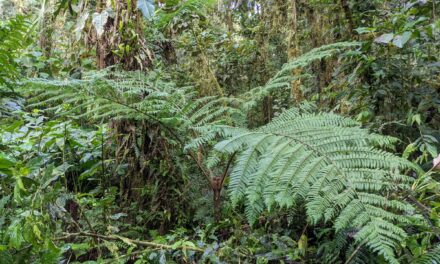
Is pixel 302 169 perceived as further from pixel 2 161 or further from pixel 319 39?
pixel 319 39

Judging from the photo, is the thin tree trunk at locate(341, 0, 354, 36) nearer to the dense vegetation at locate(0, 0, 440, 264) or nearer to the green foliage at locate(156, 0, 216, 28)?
the dense vegetation at locate(0, 0, 440, 264)

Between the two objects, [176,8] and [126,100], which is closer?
[126,100]

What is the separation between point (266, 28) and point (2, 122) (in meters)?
2.67

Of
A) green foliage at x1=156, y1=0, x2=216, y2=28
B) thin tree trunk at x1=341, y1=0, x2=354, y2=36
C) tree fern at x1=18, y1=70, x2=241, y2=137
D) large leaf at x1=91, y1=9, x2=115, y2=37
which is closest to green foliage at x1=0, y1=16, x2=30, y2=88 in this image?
tree fern at x1=18, y1=70, x2=241, y2=137

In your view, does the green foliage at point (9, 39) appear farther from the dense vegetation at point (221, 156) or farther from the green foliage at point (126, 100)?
the green foliage at point (126, 100)

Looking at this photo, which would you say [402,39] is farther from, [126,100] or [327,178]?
[126,100]

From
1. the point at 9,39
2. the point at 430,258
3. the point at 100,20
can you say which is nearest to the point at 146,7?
the point at 100,20

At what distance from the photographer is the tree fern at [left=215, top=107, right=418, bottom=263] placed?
1080mm

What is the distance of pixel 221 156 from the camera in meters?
1.90

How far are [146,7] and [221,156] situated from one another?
952mm

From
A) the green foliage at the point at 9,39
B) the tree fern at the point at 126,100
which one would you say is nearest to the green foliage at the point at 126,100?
the tree fern at the point at 126,100

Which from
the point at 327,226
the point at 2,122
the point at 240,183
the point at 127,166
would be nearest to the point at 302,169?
the point at 240,183

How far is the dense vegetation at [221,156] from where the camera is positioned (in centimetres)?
125

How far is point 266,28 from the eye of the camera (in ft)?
13.1
